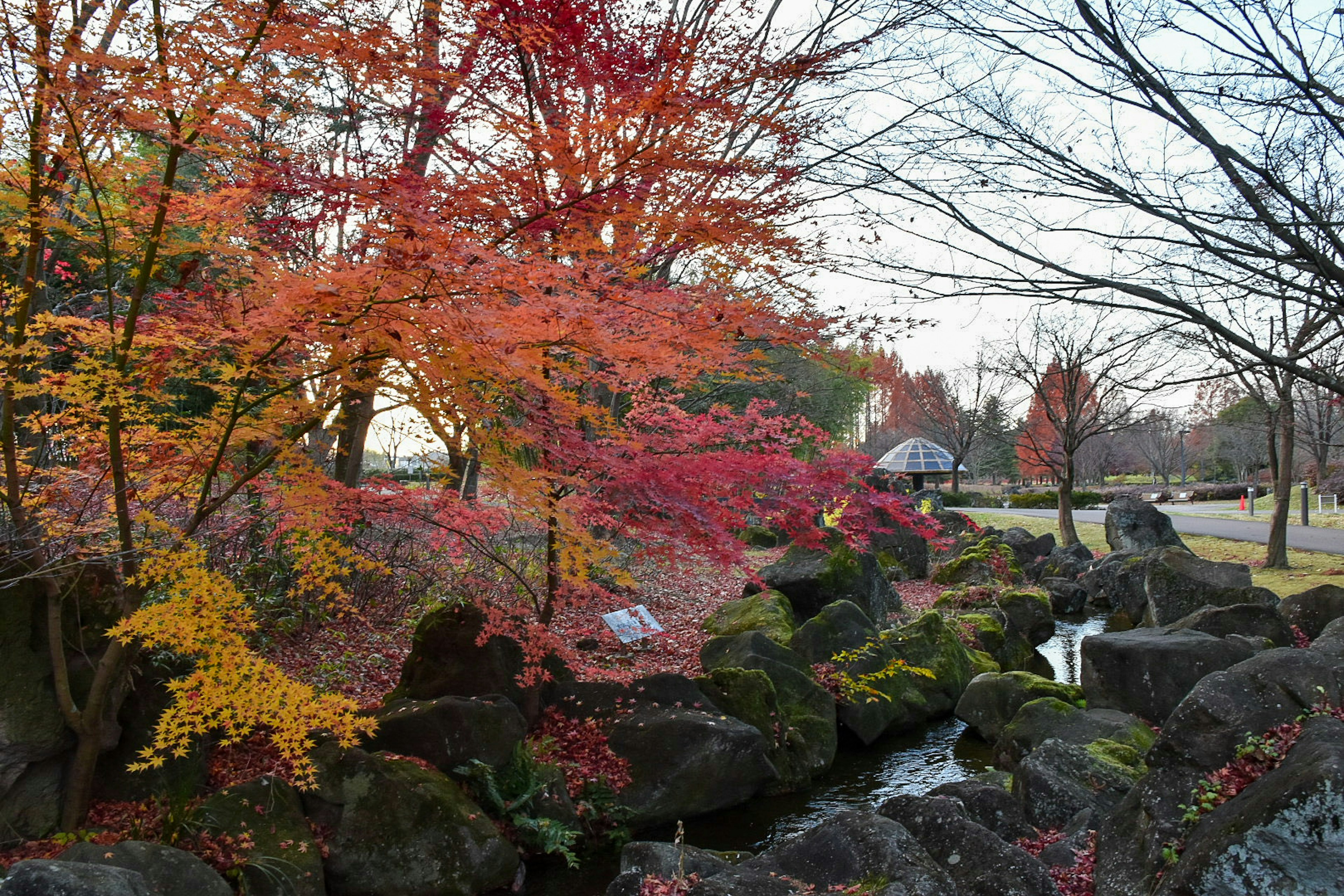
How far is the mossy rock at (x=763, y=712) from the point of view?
6.87 meters

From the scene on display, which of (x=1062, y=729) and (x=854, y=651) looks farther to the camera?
(x=854, y=651)

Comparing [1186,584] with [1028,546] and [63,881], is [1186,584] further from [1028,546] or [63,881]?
[63,881]

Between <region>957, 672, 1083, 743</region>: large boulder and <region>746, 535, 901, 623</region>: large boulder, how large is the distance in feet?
8.77

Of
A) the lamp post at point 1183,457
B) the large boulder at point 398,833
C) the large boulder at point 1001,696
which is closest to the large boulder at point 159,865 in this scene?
the large boulder at point 398,833

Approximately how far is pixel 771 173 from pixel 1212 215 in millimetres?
3199

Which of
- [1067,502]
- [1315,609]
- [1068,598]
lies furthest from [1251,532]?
[1315,609]

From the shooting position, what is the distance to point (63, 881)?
322cm

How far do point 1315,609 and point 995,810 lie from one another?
5802mm

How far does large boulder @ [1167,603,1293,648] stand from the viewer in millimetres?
8211

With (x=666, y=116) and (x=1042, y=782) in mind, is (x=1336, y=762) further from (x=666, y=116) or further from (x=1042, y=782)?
(x=666, y=116)

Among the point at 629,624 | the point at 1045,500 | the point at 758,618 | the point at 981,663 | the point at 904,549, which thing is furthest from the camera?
the point at 1045,500

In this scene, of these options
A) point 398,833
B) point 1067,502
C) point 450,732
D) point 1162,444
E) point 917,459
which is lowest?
point 398,833

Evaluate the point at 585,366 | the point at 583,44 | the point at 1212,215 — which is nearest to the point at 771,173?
the point at 583,44

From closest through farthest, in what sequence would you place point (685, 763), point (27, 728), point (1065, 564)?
point (27, 728), point (685, 763), point (1065, 564)
